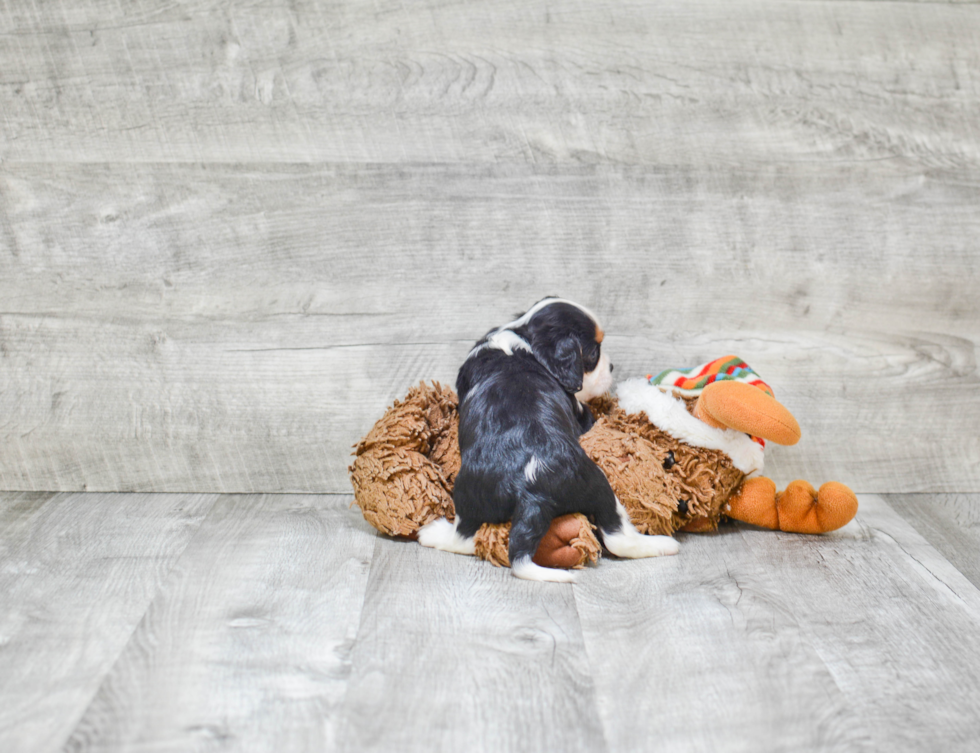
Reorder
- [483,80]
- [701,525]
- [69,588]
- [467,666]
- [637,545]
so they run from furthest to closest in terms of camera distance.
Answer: [483,80] < [701,525] < [637,545] < [69,588] < [467,666]

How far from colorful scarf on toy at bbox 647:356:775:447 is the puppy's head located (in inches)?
6.2

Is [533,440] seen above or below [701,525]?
above

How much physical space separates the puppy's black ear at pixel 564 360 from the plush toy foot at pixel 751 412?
23 centimetres

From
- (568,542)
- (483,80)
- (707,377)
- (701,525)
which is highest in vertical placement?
(483,80)

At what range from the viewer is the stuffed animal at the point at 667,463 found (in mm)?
1438

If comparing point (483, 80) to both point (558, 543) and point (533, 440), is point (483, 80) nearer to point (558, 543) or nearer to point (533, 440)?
point (533, 440)

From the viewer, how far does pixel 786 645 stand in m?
1.13

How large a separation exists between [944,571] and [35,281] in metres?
1.77

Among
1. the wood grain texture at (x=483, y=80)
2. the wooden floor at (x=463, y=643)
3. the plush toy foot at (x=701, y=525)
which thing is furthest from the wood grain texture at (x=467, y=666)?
the wood grain texture at (x=483, y=80)

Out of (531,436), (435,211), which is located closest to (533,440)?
(531,436)

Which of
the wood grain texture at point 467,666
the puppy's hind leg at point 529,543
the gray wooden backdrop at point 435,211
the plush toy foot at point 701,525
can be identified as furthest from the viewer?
the gray wooden backdrop at point 435,211

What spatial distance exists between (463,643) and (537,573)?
0.68 ft

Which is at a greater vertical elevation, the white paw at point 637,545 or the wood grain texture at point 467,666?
the wood grain texture at point 467,666

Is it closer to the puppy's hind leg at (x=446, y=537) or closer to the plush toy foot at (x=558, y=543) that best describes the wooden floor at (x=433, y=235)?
the puppy's hind leg at (x=446, y=537)
